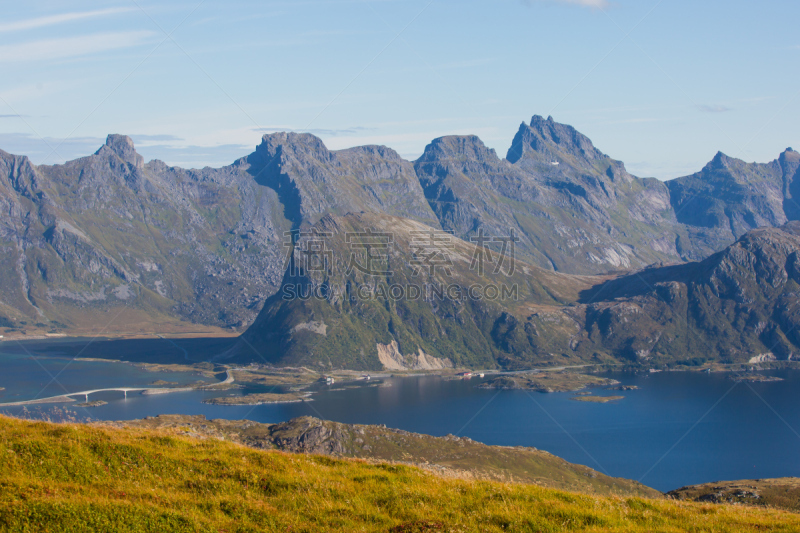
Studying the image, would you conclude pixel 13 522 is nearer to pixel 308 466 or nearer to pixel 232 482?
pixel 232 482

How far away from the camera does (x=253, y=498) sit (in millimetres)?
23859

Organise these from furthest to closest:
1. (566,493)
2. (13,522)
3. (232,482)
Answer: (566,493) → (232,482) → (13,522)

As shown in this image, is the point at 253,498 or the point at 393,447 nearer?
the point at 253,498

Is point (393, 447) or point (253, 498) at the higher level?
point (253, 498)

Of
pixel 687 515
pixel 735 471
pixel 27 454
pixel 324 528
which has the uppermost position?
pixel 27 454

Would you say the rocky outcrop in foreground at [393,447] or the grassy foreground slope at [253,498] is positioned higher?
the grassy foreground slope at [253,498]

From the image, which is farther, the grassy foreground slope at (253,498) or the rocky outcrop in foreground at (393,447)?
the rocky outcrop in foreground at (393,447)

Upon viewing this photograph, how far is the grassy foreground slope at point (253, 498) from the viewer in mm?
21453

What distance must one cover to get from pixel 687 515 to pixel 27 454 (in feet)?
77.9

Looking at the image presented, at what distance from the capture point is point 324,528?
22.0m

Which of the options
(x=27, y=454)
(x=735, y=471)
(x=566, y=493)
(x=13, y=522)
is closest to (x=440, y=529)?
(x=566, y=493)

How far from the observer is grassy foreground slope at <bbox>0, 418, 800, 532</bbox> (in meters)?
21.5

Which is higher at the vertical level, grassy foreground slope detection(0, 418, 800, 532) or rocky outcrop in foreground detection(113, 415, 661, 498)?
grassy foreground slope detection(0, 418, 800, 532)

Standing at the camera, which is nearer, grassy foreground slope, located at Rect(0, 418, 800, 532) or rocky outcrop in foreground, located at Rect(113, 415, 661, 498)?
grassy foreground slope, located at Rect(0, 418, 800, 532)
